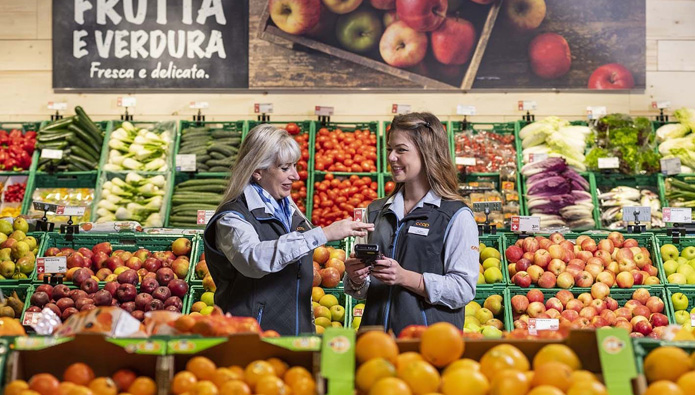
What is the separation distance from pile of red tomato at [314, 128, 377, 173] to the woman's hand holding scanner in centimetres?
365

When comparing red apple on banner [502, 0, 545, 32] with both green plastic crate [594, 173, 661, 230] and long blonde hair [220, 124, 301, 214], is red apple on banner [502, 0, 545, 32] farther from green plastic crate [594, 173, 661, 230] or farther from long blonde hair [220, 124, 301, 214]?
long blonde hair [220, 124, 301, 214]

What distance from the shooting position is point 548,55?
7066 millimetres

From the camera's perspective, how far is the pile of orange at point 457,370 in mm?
1986

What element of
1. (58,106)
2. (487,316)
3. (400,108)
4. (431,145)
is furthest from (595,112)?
(58,106)

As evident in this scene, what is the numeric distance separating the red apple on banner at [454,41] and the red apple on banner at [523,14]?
1.16 ft

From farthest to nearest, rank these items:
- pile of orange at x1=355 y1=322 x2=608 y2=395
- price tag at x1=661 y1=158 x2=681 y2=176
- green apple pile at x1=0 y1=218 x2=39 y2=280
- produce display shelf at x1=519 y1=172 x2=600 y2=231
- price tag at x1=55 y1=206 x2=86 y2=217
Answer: price tag at x1=661 y1=158 x2=681 y2=176 < produce display shelf at x1=519 y1=172 x2=600 y2=231 < price tag at x1=55 y1=206 x2=86 y2=217 < green apple pile at x1=0 y1=218 x2=39 y2=280 < pile of orange at x1=355 y1=322 x2=608 y2=395

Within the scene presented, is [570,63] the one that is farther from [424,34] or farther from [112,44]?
[112,44]

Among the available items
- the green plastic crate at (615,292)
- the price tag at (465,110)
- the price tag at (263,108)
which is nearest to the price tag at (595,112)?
the price tag at (465,110)

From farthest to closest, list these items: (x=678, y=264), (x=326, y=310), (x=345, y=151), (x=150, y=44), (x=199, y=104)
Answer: (x=150, y=44), (x=199, y=104), (x=345, y=151), (x=678, y=264), (x=326, y=310)

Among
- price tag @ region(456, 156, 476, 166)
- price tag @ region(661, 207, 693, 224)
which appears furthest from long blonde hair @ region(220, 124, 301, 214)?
price tag @ region(456, 156, 476, 166)

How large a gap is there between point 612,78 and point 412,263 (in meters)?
4.64

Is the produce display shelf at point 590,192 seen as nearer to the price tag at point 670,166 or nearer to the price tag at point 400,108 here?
the price tag at point 670,166

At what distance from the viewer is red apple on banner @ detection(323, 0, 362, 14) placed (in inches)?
280

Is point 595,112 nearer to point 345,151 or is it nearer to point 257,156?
point 345,151
